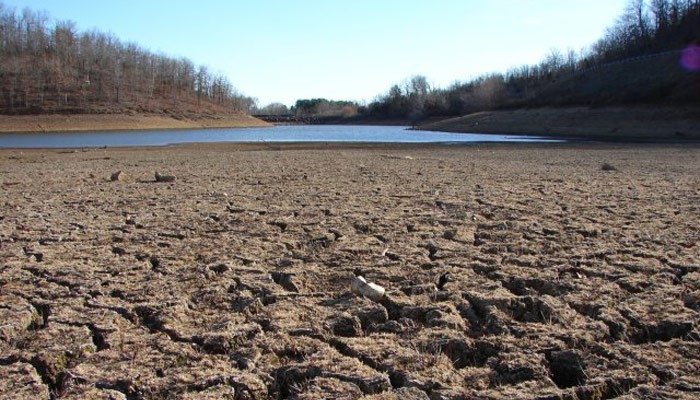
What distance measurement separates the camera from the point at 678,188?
30.5 ft

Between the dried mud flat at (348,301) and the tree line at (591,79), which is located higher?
the tree line at (591,79)

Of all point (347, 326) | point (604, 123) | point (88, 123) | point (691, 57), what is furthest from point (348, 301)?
point (88, 123)

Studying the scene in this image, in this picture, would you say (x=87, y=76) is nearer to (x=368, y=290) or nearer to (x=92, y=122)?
(x=92, y=122)

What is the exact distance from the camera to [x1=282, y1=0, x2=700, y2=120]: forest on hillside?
48.3m

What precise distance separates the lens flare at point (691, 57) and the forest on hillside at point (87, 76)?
71.8 meters

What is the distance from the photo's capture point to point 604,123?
38.8 m

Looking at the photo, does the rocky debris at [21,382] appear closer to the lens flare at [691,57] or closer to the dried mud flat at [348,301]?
the dried mud flat at [348,301]

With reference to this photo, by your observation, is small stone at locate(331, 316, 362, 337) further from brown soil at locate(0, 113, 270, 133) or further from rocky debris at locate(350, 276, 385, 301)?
brown soil at locate(0, 113, 270, 133)

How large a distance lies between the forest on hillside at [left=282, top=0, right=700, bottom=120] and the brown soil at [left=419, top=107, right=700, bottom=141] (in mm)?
3516

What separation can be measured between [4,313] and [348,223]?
3598mm

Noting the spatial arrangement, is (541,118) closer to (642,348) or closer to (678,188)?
(678,188)

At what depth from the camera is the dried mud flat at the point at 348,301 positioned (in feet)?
8.55

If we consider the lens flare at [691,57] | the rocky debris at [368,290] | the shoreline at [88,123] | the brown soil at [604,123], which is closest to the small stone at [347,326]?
the rocky debris at [368,290]

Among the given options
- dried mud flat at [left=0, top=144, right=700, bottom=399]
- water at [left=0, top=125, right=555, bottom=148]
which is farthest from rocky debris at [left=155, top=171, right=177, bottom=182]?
water at [left=0, top=125, right=555, bottom=148]
